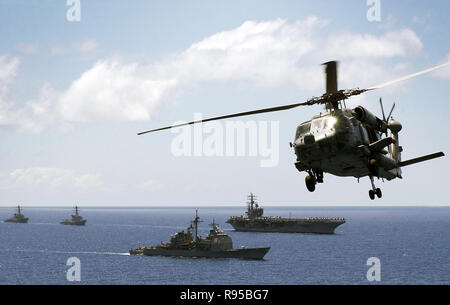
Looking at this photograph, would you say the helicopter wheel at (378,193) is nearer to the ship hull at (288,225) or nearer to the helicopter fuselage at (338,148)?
the helicopter fuselage at (338,148)

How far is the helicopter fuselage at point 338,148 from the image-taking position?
12.3 meters

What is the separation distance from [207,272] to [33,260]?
138 ft

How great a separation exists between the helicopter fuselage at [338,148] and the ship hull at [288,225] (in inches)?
4902

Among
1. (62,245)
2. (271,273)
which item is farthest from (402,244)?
(62,245)

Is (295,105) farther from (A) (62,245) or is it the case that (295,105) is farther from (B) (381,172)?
(A) (62,245)

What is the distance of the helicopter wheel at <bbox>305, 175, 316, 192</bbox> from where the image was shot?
12.4 m

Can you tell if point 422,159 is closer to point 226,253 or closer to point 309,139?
point 309,139

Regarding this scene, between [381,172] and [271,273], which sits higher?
[381,172]

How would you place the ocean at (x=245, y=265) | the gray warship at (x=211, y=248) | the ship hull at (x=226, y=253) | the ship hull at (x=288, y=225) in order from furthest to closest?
the ship hull at (x=288, y=225) < the ship hull at (x=226, y=253) < the gray warship at (x=211, y=248) < the ocean at (x=245, y=265)

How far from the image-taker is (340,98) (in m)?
13.0

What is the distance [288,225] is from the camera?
453 feet

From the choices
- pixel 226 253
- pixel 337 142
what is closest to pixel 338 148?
pixel 337 142

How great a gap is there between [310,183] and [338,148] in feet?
3.91

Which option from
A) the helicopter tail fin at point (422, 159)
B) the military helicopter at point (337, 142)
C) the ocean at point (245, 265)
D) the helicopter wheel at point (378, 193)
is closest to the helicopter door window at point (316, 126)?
the military helicopter at point (337, 142)
